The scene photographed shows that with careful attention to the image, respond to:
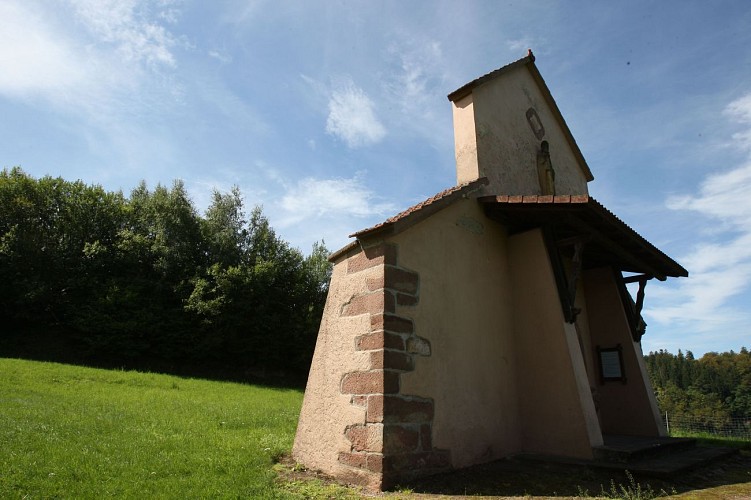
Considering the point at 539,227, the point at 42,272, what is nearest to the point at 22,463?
the point at 539,227

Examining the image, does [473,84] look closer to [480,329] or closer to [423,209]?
[423,209]

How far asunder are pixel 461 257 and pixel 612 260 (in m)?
4.13

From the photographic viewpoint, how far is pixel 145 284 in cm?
2381

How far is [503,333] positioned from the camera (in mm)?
6430

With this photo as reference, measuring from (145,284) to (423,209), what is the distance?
2271 cm

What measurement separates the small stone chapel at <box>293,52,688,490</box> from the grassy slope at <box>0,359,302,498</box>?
3.40 feet

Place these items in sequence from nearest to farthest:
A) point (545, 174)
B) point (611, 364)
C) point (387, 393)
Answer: point (387, 393), point (611, 364), point (545, 174)

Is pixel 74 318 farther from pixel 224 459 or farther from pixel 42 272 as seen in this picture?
pixel 224 459

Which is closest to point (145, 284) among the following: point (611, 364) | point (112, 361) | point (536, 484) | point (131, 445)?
point (112, 361)

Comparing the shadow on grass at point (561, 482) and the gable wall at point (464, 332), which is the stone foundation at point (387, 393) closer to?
the gable wall at point (464, 332)

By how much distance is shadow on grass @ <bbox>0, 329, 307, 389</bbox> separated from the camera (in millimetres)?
19875

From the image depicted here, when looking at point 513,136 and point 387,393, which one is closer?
point 387,393

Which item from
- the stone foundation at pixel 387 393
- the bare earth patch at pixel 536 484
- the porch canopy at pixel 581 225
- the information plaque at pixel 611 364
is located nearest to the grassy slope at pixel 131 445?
the bare earth patch at pixel 536 484

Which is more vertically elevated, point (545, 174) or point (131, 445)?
point (545, 174)
